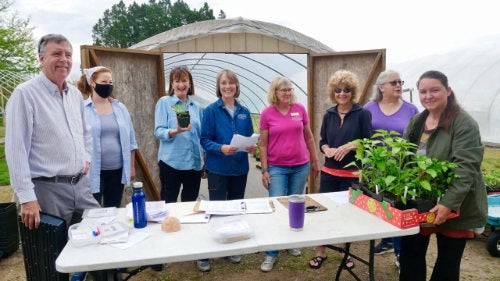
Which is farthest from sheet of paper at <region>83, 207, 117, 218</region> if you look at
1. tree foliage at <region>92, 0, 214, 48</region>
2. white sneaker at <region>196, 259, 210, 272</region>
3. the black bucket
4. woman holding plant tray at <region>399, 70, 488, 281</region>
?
tree foliage at <region>92, 0, 214, 48</region>

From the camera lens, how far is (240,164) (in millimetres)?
3338

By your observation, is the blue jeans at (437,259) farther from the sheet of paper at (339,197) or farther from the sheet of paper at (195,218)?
the sheet of paper at (195,218)

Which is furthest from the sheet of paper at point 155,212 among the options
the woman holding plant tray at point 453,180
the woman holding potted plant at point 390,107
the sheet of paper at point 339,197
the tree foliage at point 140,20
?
the tree foliage at point 140,20

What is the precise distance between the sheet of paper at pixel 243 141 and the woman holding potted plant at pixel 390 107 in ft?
3.81

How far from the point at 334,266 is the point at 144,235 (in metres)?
2.17

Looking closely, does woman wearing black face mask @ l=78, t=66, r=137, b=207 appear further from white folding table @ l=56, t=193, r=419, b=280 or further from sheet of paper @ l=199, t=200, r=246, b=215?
sheet of paper @ l=199, t=200, r=246, b=215

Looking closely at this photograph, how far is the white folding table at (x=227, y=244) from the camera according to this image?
1.77m

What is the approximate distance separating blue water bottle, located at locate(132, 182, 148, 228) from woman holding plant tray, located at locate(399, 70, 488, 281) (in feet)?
5.69

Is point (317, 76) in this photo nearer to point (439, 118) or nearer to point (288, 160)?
point (288, 160)

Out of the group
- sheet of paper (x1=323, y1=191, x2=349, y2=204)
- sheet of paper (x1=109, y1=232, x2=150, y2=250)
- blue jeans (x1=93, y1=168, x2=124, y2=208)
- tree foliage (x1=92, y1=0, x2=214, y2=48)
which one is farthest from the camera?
tree foliage (x1=92, y1=0, x2=214, y2=48)

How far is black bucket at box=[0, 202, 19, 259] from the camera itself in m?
3.64

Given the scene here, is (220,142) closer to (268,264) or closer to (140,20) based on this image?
(268,264)

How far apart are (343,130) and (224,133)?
108 centimetres

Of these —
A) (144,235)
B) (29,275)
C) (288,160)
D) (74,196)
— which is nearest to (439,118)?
(288,160)
